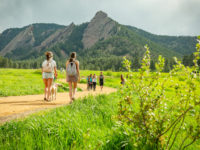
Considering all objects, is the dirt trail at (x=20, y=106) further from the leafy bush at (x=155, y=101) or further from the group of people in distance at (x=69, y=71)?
the leafy bush at (x=155, y=101)

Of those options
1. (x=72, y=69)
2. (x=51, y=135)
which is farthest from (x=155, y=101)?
(x=72, y=69)

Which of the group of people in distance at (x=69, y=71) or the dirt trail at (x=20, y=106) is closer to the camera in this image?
the dirt trail at (x=20, y=106)

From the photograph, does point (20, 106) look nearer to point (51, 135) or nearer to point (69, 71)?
point (69, 71)

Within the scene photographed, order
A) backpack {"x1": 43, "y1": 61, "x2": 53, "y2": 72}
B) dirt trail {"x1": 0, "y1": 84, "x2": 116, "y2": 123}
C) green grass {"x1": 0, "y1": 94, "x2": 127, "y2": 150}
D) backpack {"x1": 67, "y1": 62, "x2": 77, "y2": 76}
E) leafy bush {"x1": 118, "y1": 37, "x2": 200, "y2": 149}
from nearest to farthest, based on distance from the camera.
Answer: leafy bush {"x1": 118, "y1": 37, "x2": 200, "y2": 149}, green grass {"x1": 0, "y1": 94, "x2": 127, "y2": 150}, dirt trail {"x1": 0, "y1": 84, "x2": 116, "y2": 123}, backpack {"x1": 67, "y1": 62, "x2": 77, "y2": 76}, backpack {"x1": 43, "y1": 61, "x2": 53, "y2": 72}

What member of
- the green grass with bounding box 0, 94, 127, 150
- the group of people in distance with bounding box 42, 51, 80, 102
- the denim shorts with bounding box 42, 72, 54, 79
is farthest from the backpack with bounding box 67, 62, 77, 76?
the green grass with bounding box 0, 94, 127, 150

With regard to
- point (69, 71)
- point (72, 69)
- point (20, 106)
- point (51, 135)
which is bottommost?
point (20, 106)

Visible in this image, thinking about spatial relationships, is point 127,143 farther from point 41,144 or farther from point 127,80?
point 41,144

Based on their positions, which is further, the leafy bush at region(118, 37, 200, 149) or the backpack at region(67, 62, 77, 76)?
the backpack at region(67, 62, 77, 76)

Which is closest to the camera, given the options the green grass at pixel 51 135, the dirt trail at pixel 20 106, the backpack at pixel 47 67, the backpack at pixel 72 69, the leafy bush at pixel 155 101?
the leafy bush at pixel 155 101

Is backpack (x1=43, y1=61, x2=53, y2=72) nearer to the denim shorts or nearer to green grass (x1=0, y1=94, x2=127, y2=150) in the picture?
the denim shorts

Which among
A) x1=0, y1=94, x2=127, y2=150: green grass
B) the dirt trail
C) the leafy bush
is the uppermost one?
the leafy bush

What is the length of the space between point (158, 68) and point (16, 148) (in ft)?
9.44

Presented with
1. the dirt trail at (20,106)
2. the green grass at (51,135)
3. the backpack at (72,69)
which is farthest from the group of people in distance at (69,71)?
the green grass at (51,135)

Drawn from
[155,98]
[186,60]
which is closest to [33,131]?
[155,98]
